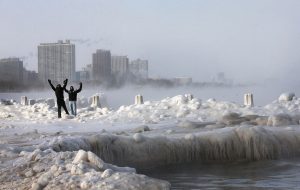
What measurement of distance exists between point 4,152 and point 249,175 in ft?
15.1

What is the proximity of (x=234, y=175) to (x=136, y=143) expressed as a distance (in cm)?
257

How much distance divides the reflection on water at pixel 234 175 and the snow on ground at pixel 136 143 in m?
0.54

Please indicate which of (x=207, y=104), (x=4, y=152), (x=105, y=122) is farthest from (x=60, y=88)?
(x=4, y=152)

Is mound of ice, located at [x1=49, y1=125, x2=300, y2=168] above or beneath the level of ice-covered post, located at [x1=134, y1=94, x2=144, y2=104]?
beneath

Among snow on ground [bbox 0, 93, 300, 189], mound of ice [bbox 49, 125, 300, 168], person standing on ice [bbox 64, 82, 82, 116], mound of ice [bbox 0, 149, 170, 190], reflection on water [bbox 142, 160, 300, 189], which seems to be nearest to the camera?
mound of ice [bbox 0, 149, 170, 190]

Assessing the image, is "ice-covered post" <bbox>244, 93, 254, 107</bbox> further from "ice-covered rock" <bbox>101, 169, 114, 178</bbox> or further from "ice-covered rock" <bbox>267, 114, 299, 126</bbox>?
"ice-covered rock" <bbox>101, 169, 114, 178</bbox>

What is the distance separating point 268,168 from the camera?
10.9 meters

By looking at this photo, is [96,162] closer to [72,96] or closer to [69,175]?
[69,175]

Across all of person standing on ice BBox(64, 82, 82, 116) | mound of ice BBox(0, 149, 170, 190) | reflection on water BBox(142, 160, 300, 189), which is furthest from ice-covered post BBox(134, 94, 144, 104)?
mound of ice BBox(0, 149, 170, 190)

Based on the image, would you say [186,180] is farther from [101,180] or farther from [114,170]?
[101,180]

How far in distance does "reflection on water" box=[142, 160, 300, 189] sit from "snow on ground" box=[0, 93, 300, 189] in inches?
21.1

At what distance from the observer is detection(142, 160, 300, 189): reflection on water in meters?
9.00

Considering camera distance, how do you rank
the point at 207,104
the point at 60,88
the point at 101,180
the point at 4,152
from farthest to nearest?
the point at 207,104
the point at 60,88
the point at 4,152
the point at 101,180

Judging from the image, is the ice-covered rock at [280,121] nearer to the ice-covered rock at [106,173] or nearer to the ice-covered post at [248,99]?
the ice-covered post at [248,99]
